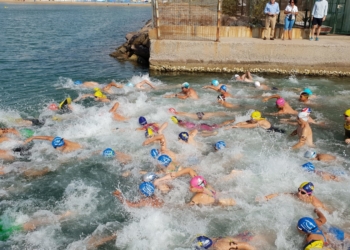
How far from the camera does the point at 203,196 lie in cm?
669

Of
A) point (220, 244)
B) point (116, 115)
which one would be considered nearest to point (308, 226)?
point (220, 244)

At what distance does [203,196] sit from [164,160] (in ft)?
4.68

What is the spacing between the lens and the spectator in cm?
1505

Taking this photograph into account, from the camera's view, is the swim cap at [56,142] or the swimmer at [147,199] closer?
the swimmer at [147,199]

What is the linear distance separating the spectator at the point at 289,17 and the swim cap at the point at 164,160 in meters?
11.3

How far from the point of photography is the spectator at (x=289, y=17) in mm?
15055

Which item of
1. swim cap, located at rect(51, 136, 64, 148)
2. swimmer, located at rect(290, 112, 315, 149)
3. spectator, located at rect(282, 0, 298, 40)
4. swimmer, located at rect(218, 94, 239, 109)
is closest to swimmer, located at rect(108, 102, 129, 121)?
swim cap, located at rect(51, 136, 64, 148)

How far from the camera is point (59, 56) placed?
869 inches

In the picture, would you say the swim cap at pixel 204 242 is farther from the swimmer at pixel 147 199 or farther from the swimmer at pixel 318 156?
the swimmer at pixel 318 156

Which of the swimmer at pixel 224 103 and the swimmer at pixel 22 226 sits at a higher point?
→ the swimmer at pixel 224 103

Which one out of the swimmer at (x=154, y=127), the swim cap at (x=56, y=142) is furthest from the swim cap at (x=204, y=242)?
the swim cap at (x=56, y=142)

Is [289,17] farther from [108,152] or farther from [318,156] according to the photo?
[108,152]

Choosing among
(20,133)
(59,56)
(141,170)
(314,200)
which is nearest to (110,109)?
(20,133)

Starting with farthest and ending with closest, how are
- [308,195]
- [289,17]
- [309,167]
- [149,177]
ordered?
[289,17] < [309,167] < [149,177] < [308,195]
